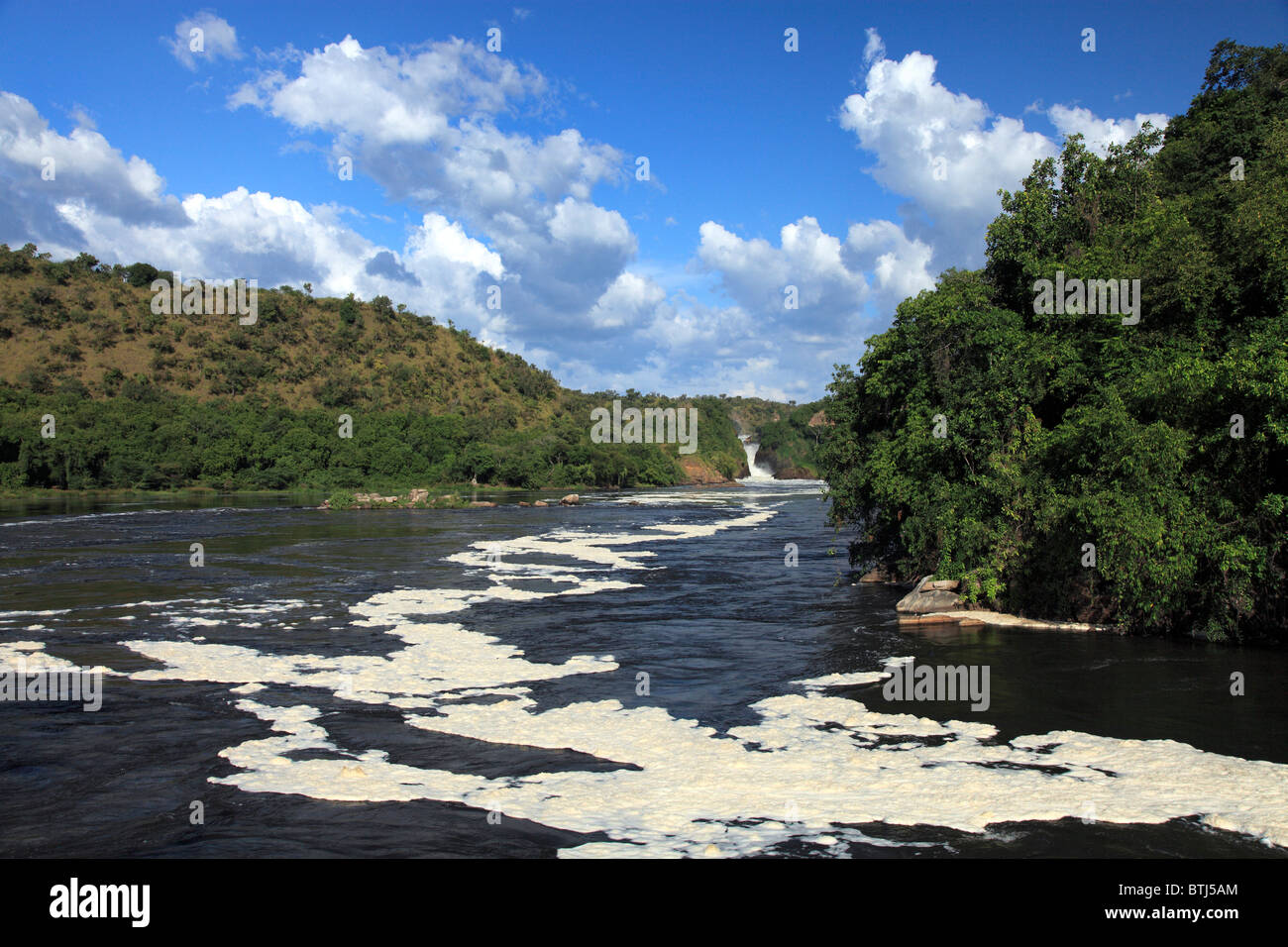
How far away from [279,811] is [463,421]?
114 metres

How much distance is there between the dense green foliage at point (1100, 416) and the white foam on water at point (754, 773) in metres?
7.90

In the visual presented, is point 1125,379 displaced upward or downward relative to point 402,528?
upward

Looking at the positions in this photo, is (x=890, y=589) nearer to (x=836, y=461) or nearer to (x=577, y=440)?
(x=836, y=461)

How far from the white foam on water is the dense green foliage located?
7.90 meters

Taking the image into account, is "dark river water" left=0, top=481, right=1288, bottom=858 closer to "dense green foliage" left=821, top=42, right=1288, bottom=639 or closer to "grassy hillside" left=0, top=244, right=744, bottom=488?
"dense green foliage" left=821, top=42, right=1288, bottom=639

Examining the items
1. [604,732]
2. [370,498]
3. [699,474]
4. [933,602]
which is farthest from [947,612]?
[699,474]

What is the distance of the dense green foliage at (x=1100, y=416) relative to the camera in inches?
724

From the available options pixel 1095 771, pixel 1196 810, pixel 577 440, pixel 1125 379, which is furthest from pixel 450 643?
pixel 577 440

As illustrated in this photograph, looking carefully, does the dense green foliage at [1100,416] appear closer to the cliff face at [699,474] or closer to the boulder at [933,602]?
the boulder at [933,602]

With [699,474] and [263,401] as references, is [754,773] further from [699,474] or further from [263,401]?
[699,474]

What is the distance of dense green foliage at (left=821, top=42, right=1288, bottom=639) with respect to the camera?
18.4 m

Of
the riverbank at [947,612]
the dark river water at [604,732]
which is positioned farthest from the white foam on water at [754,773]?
the riverbank at [947,612]

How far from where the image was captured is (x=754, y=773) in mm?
11664

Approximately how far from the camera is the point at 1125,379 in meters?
21.4
